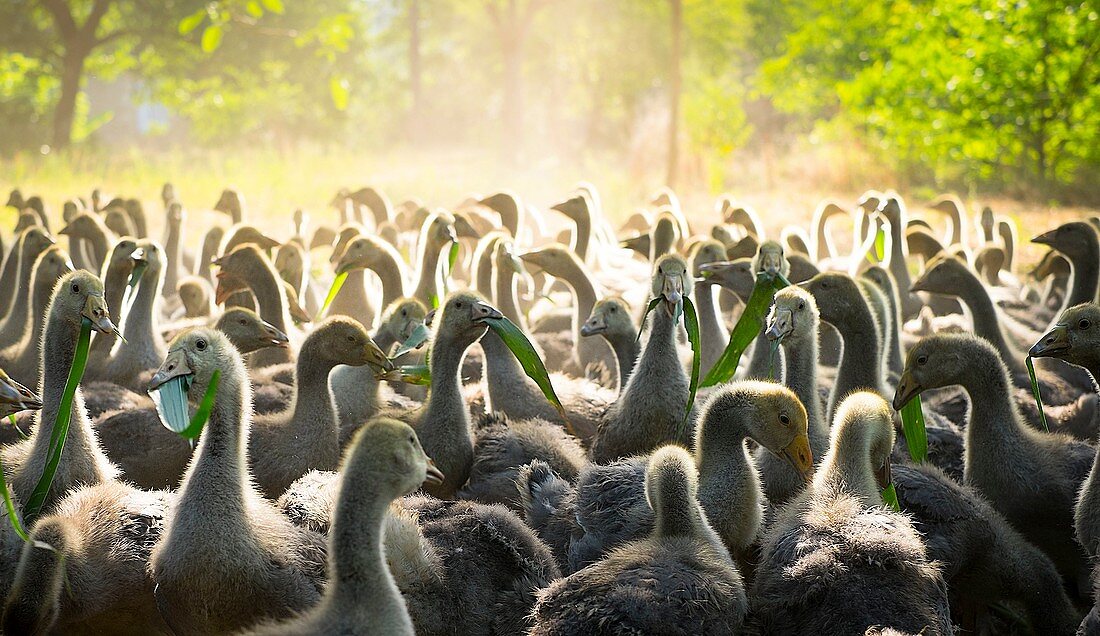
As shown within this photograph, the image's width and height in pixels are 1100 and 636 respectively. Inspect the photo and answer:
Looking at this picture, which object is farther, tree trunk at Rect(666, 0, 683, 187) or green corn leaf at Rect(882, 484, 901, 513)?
tree trunk at Rect(666, 0, 683, 187)

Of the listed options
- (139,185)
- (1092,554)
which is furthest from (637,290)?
(139,185)

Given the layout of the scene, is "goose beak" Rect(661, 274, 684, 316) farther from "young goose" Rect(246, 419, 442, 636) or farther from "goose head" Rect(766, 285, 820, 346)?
"young goose" Rect(246, 419, 442, 636)

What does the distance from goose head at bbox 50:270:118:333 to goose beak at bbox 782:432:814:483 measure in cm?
348

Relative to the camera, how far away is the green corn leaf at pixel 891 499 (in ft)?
15.4

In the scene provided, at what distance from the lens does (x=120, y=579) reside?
459 cm

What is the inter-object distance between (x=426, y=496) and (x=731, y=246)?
15.3ft

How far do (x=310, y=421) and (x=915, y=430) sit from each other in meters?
3.19

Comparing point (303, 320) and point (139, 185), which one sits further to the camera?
point (139, 185)

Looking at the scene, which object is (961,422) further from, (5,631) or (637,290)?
(5,631)

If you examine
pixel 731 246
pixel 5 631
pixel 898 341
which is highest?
pixel 731 246

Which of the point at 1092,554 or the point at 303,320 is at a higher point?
the point at 303,320

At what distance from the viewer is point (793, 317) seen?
19.1 ft

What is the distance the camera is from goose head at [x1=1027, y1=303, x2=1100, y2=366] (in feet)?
17.9

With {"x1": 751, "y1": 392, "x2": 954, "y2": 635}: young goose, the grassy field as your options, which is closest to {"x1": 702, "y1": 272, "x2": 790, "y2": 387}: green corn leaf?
{"x1": 751, "y1": 392, "x2": 954, "y2": 635}: young goose
